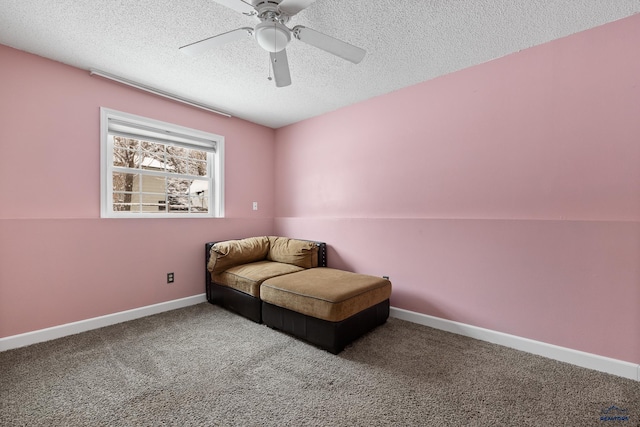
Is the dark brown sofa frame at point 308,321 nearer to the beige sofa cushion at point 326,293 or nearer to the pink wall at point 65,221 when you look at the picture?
the beige sofa cushion at point 326,293

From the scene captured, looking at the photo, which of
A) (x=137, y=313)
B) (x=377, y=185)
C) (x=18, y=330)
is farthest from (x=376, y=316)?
(x=18, y=330)

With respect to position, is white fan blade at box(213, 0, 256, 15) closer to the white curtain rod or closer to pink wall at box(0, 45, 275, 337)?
the white curtain rod

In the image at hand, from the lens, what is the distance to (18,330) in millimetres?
2242

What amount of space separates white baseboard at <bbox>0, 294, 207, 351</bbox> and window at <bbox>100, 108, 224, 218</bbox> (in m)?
0.99

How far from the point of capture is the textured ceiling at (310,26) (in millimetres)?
1788

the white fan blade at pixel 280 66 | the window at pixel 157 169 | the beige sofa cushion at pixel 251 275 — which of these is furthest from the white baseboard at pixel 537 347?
the window at pixel 157 169

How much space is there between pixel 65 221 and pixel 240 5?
238cm

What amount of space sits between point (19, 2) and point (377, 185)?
3102mm

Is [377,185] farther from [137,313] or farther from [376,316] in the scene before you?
[137,313]

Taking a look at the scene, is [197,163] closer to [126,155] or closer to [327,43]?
[126,155]

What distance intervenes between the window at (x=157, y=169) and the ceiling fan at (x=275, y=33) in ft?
5.21

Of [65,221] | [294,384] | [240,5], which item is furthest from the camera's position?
[65,221]

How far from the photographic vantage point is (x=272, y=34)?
5.41ft

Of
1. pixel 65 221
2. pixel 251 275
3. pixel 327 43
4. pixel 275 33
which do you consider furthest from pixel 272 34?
pixel 65 221
